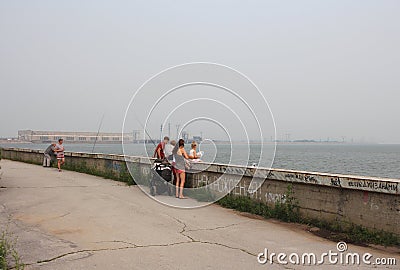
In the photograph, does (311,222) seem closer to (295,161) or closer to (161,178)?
(161,178)

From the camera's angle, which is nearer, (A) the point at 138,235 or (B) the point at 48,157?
(A) the point at 138,235

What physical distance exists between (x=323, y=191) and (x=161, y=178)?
511 cm

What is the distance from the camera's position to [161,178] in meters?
11.3

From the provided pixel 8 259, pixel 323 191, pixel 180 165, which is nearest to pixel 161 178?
pixel 180 165

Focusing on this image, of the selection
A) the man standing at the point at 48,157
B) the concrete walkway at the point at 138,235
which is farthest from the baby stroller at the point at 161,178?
the man standing at the point at 48,157

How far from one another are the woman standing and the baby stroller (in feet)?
1.19

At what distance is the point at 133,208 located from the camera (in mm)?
9281

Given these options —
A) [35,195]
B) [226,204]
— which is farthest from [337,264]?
[35,195]

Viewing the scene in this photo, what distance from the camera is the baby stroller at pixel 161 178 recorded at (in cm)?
1126

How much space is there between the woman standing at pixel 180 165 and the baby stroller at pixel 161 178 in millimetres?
363

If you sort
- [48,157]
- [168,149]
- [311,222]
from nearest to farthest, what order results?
[311,222] < [168,149] < [48,157]

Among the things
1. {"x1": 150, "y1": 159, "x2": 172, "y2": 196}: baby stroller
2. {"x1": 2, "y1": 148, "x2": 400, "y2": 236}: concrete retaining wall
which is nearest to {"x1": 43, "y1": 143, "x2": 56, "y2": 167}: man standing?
{"x1": 150, "y1": 159, "x2": 172, "y2": 196}: baby stroller

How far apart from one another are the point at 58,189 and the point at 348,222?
8.70 metres

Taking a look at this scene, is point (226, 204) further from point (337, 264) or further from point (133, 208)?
point (337, 264)
